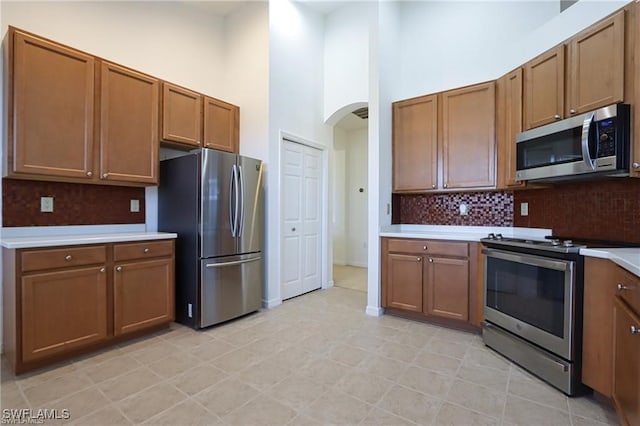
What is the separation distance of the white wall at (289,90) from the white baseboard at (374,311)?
1.10 m

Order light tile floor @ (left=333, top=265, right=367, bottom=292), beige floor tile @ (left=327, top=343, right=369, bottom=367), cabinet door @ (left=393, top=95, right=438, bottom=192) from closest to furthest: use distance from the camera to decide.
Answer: beige floor tile @ (left=327, top=343, right=369, bottom=367) < cabinet door @ (left=393, top=95, right=438, bottom=192) < light tile floor @ (left=333, top=265, right=367, bottom=292)

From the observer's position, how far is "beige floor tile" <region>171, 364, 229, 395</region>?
1971 mm

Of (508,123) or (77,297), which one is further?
(508,123)

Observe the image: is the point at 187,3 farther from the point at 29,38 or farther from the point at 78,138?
the point at 78,138

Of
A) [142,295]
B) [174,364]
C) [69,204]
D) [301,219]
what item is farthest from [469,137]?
[69,204]

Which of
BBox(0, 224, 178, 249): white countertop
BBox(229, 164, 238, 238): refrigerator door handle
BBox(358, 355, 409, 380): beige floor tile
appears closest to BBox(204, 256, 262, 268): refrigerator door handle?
BBox(229, 164, 238, 238): refrigerator door handle

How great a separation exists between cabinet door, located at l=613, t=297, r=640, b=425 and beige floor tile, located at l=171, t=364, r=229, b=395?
7.21 ft

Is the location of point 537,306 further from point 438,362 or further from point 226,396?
point 226,396

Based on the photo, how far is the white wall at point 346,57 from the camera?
412 centimetres

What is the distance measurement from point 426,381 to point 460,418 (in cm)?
38

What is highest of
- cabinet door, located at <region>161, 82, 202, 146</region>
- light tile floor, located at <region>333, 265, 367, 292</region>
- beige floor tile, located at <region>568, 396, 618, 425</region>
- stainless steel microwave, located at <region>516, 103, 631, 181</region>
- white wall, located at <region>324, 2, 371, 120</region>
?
Answer: white wall, located at <region>324, 2, 371, 120</region>

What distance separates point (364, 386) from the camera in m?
2.00

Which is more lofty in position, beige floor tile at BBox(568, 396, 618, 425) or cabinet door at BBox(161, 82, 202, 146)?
cabinet door at BBox(161, 82, 202, 146)

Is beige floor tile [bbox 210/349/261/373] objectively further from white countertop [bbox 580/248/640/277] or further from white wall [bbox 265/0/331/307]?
white countertop [bbox 580/248/640/277]
